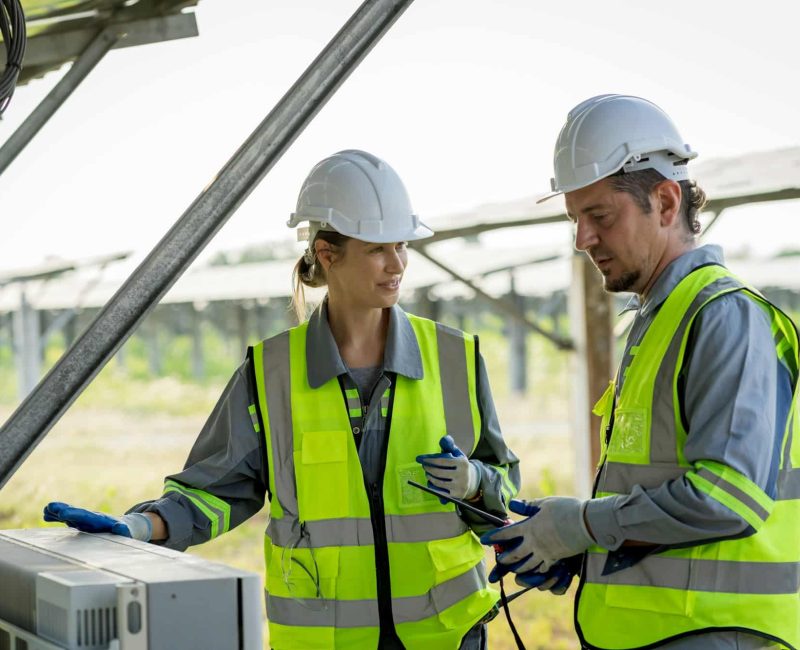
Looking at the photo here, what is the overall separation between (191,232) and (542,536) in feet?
3.14

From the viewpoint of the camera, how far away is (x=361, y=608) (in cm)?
230

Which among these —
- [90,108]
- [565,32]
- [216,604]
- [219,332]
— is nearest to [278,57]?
[90,108]

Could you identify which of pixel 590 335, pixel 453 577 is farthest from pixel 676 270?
pixel 590 335

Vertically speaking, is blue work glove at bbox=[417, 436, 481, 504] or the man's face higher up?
the man's face

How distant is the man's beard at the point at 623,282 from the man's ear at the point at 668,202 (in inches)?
4.2

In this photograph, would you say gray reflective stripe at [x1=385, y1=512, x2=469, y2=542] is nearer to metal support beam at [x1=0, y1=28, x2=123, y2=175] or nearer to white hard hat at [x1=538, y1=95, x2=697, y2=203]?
white hard hat at [x1=538, y1=95, x2=697, y2=203]

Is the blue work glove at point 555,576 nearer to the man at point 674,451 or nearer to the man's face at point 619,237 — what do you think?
the man at point 674,451

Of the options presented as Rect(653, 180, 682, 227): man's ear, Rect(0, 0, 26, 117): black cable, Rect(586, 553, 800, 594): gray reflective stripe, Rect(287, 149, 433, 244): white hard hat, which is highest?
Rect(0, 0, 26, 117): black cable

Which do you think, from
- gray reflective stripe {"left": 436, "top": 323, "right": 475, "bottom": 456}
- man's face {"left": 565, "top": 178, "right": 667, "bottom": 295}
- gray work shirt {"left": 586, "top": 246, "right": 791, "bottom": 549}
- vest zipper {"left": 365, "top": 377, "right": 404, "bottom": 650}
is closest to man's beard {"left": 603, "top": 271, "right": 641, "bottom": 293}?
man's face {"left": 565, "top": 178, "right": 667, "bottom": 295}

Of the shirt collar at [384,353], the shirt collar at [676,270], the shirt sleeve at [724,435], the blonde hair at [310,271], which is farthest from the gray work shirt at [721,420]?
the blonde hair at [310,271]

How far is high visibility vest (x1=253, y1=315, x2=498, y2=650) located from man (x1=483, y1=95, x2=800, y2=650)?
304mm

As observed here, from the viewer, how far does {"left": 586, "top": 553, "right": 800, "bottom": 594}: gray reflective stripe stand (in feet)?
5.86

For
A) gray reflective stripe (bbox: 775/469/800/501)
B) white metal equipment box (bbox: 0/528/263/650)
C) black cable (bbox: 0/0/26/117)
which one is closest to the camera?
white metal equipment box (bbox: 0/528/263/650)

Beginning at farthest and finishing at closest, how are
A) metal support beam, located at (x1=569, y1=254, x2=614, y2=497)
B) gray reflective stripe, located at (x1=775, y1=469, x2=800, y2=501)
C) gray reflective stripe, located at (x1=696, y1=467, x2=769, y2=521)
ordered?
metal support beam, located at (x1=569, y1=254, x2=614, y2=497) → gray reflective stripe, located at (x1=775, y1=469, x2=800, y2=501) → gray reflective stripe, located at (x1=696, y1=467, x2=769, y2=521)
